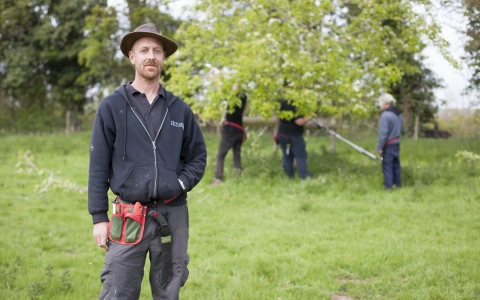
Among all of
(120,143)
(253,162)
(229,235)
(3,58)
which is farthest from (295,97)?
(3,58)

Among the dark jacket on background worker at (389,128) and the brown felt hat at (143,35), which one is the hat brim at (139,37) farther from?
the dark jacket on background worker at (389,128)

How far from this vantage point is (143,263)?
314cm

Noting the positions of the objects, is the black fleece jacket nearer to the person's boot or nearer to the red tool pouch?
the red tool pouch

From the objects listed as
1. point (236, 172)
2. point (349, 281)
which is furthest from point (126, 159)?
point (236, 172)

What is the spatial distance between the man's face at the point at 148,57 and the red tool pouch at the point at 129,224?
0.87 m

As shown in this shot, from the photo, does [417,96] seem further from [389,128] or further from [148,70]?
[148,70]

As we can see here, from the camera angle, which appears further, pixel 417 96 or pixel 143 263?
pixel 417 96

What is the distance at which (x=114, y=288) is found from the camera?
9.77 feet

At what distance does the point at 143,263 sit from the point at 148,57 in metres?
1.39

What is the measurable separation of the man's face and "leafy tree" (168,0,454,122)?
561 cm

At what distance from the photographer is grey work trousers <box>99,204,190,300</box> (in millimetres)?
2994

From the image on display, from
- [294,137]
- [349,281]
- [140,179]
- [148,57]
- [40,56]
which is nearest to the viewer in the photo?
[140,179]

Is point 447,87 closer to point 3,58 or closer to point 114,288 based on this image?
point 114,288

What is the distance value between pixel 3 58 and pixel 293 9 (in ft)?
72.6
